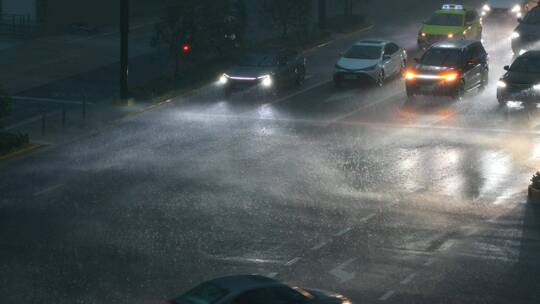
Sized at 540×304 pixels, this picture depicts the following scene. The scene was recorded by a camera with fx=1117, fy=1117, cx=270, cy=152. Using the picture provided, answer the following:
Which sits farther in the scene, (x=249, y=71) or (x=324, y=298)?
(x=249, y=71)

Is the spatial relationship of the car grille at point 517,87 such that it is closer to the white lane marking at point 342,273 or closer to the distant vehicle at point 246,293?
the white lane marking at point 342,273

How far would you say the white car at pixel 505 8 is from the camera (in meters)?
56.9

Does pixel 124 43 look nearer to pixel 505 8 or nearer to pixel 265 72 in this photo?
pixel 265 72

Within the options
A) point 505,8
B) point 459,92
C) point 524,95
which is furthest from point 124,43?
point 505,8

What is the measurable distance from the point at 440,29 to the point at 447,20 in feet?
3.49

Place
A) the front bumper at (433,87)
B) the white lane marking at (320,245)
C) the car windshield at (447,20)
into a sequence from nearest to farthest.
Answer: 1. the white lane marking at (320,245)
2. the front bumper at (433,87)
3. the car windshield at (447,20)

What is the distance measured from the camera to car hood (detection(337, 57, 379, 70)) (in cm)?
4000

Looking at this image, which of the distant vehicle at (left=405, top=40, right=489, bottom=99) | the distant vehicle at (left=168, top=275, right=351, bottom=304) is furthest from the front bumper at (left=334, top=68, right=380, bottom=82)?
the distant vehicle at (left=168, top=275, right=351, bottom=304)

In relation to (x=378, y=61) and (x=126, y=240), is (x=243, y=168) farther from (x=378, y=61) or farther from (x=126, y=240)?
(x=378, y=61)

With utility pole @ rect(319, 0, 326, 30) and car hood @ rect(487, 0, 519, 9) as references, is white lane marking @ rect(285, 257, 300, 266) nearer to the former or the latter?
utility pole @ rect(319, 0, 326, 30)

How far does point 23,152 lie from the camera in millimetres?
31438

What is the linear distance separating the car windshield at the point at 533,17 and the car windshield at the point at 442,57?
404 inches

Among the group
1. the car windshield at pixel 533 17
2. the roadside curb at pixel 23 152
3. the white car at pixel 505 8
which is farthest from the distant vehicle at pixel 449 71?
the white car at pixel 505 8

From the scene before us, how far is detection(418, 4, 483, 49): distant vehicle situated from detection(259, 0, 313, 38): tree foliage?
5.15 m
